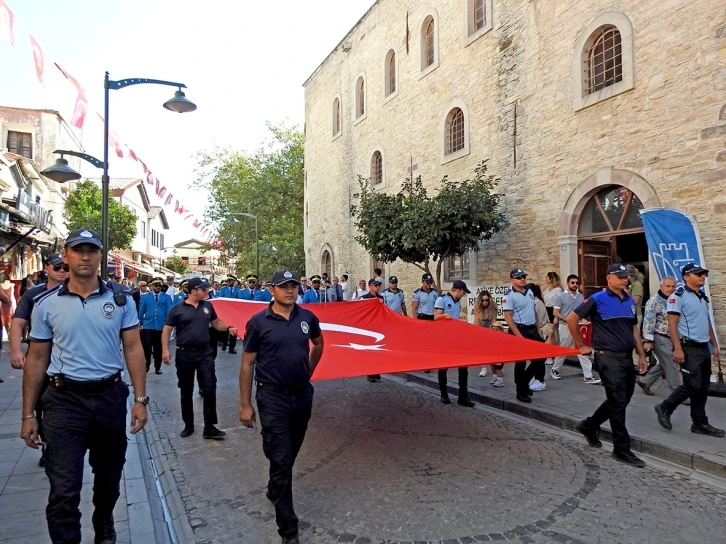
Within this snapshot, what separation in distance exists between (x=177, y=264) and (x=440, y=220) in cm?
6659

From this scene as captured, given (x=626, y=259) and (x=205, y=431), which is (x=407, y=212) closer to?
(x=626, y=259)

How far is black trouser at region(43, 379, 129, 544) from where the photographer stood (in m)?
2.91

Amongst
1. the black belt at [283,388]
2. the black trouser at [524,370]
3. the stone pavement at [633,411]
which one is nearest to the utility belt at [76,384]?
the black belt at [283,388]

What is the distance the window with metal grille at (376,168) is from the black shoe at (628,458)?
15653 mm

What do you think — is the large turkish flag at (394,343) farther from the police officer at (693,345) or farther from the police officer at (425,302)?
the police officer at (425,302)

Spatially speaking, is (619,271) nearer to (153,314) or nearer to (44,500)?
(44,500)

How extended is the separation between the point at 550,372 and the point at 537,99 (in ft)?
21.1

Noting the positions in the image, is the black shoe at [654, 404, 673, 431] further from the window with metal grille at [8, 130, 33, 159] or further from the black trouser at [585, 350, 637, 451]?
the window with metal grille at [8, 130, 33, 159]

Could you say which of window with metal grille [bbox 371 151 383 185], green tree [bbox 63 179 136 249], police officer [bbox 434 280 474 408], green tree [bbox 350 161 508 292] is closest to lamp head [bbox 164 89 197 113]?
green tree [bbox 350 161 508 292]

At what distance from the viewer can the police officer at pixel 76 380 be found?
2.96 meters

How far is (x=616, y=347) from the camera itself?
16.9 feet

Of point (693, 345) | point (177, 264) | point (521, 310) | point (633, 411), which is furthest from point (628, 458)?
point (177, 264)

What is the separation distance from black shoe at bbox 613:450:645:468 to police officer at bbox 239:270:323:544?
3.35 m

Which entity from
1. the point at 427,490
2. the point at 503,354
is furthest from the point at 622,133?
the point at 427,490
